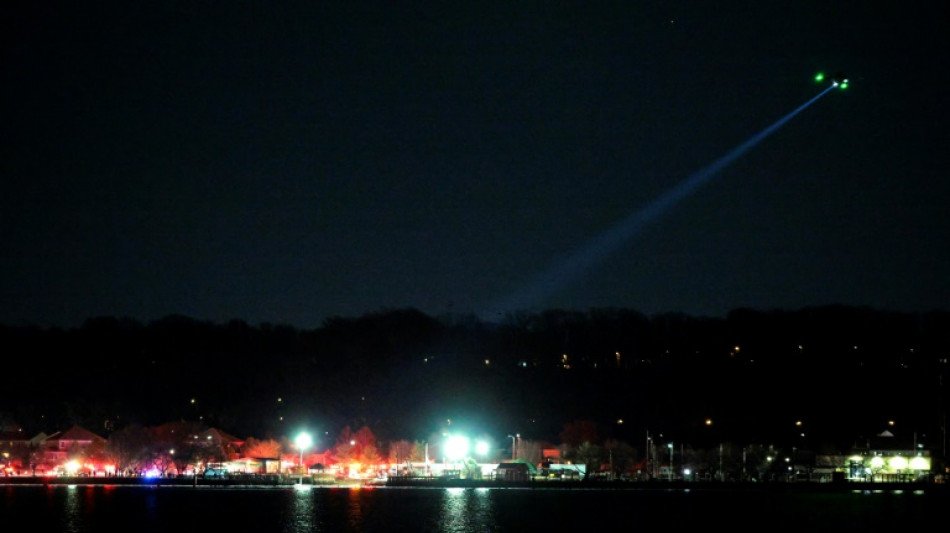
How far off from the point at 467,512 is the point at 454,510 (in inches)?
56.6

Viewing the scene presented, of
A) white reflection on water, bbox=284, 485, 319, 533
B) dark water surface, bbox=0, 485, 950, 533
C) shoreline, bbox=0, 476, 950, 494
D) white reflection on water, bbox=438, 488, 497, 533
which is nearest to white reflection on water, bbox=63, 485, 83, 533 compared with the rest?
dark water surface, bbox=0, 485, 950, 533

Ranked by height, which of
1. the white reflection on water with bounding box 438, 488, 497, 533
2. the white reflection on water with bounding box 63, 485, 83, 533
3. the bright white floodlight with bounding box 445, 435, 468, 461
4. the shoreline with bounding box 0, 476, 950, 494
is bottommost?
the shoreline with bounding box 0, 476, 950, 494

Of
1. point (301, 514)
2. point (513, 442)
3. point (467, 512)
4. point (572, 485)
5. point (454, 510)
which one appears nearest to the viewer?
point (301, 514)

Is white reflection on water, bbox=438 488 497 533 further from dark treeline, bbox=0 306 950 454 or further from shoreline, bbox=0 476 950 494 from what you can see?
dark treeline, bbox=0 306 950 454

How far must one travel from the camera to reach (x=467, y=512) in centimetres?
5803

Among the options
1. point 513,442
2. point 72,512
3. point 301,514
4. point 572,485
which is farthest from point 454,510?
point 513,442

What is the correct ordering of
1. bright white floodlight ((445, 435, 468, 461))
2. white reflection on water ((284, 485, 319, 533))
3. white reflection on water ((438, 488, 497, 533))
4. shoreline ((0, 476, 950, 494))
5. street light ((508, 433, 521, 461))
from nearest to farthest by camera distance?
white reflection on water ((284, 485, 319, 533)) → white reflection on water ((438, 488, 497, 533)) → shoreline ((0, 476, 950, 494)) → street light ((508, 433, 521, 461)) → bright white floodlight ((445, 435, 468, 461))

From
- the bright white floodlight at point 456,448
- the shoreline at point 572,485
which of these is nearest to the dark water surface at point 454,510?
the shoreline at point 572,485

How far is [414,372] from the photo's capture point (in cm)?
12375

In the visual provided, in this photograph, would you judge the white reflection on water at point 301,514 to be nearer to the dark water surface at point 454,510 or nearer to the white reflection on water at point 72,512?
the dark water surface at point 454,510

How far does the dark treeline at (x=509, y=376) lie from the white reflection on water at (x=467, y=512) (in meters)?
34.8

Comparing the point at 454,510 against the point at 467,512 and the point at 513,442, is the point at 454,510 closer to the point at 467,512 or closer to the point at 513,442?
the point at 467,512

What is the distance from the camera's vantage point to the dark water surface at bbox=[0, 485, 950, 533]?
5197cm

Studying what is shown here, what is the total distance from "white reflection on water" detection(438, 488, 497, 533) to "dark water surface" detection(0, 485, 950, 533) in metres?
0.05
